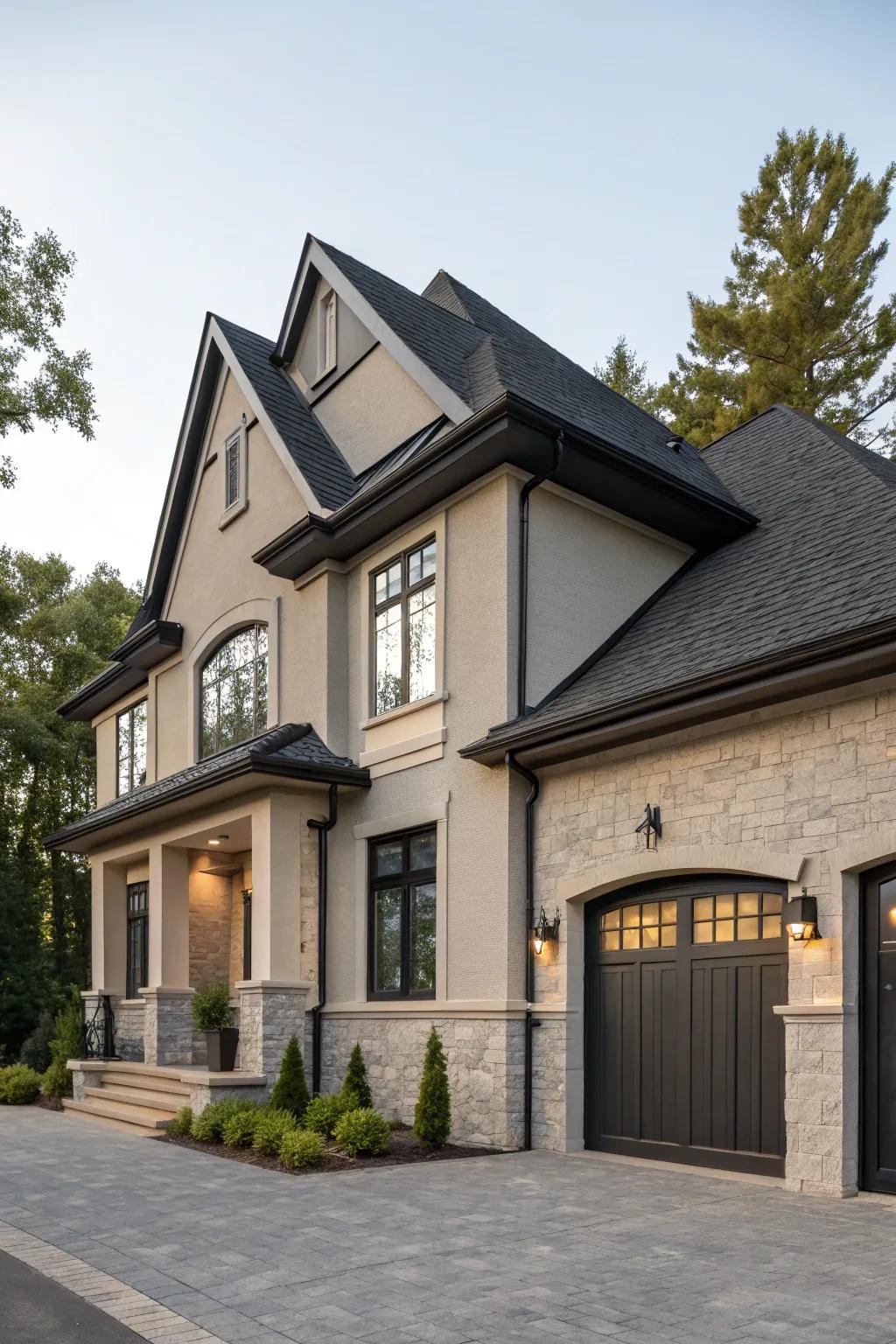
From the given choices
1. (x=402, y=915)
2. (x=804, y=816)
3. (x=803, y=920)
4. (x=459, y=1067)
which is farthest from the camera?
(x=402, y=915)

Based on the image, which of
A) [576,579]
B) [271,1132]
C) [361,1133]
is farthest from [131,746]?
[361,1133]

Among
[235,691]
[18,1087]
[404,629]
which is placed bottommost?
[18,1087]

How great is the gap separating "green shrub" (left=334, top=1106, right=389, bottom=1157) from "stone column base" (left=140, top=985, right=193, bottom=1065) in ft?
17.6

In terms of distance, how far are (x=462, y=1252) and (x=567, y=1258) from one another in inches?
24.5

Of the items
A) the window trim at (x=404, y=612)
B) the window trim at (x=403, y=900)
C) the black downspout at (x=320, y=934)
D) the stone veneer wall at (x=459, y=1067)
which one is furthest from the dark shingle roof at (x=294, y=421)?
the stone veneer wall at (x=459, y=1067)

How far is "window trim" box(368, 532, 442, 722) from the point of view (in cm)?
1304

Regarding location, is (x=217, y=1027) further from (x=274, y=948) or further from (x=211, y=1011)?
(x=274, y=948)

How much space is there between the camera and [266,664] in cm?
1585

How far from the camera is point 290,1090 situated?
1207 cm

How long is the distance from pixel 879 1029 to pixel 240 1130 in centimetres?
615

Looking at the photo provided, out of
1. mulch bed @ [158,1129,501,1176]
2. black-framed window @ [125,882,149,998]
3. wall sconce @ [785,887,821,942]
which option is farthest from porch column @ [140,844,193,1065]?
wall sconce @ [785,887,821,942]

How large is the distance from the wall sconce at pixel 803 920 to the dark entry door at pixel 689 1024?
21.9 inches

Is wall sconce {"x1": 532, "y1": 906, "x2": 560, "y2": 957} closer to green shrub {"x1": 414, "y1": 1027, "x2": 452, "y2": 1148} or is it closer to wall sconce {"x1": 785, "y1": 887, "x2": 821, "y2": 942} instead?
green shrub {"x1": 414, "y1": 1027, "x2": 452, "y2": 1148}

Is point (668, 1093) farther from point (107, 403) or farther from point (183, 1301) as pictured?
point (107, 403)
